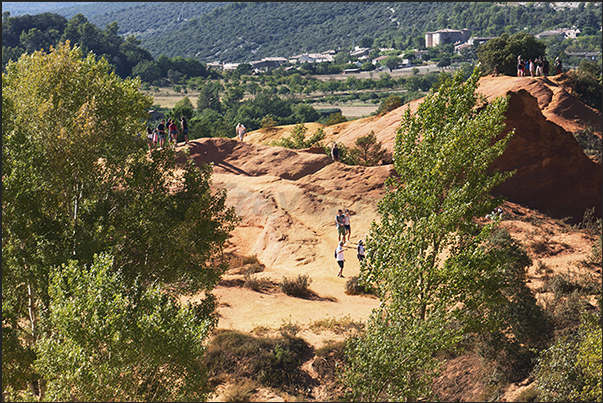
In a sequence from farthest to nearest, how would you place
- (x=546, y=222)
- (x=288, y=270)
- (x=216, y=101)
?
(x=216, y=101)
(x=546, y=222)
(x=288, y=270)

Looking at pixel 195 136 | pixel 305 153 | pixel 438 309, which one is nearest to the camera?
pixel 438 309

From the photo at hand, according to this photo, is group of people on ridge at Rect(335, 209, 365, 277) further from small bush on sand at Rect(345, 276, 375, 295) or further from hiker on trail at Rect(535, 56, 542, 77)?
hiker on trail at Rect(535, 56, 542, 77)

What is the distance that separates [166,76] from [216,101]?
142 ft

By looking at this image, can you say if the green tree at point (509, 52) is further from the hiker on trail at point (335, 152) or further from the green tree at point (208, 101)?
the green tree at point (208, 101)

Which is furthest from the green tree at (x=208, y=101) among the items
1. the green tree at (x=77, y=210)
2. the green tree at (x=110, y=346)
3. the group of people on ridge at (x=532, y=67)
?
the green tree at (x=110, y=346)

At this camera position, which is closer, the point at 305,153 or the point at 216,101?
the point at 305,153

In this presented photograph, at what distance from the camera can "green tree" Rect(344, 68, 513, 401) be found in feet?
40.8

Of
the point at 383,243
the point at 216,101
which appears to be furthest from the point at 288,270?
the point at 216,101

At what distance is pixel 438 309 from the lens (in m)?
12.9

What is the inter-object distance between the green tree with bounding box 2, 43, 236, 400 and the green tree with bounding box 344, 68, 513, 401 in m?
4.43

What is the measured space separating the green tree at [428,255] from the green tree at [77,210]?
4.43m

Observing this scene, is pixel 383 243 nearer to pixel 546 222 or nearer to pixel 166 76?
pixel 546 222

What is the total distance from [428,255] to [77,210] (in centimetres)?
949

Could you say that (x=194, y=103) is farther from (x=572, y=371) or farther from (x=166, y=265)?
(x=572, y=371)
